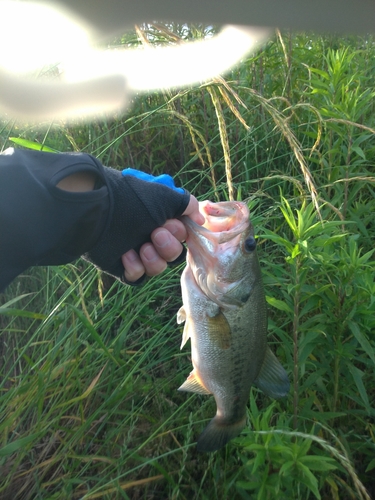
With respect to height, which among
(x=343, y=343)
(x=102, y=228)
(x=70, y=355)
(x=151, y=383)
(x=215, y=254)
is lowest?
(x=151, y=383)

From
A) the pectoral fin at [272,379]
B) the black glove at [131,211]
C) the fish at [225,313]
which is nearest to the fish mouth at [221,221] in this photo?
the fish at [225,313]

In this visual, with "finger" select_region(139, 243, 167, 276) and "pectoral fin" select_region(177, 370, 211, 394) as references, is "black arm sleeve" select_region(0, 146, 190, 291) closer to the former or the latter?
"finger" select_region(139, 243, 167, 276)

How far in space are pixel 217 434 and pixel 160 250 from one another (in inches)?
27.8

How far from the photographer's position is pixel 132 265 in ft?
5.72

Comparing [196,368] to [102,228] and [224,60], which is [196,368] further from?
[224,60]

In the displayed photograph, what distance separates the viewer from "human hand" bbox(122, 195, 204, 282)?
1690 millimetres

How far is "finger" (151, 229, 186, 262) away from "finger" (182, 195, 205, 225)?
0.20 feet

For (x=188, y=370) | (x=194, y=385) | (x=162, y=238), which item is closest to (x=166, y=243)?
(x=162, y=238)

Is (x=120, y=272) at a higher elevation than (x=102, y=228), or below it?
below

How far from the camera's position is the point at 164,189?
163cm

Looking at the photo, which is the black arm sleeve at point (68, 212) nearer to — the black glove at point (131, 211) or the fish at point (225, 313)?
the black glove at point (131, 211)

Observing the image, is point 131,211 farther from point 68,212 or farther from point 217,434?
point 217,434

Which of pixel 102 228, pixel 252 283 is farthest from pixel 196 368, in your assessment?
pixel 102 228

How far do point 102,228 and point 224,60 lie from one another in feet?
4.93
